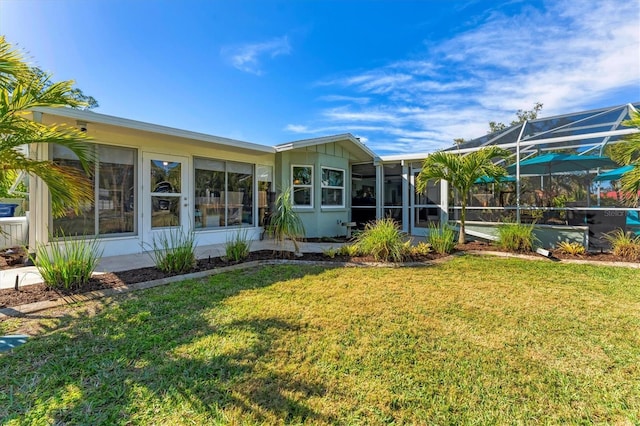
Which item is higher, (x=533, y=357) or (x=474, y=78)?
(x=474, y=78)

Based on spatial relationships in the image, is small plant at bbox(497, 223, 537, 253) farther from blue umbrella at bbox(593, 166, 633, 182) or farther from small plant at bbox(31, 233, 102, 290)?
small plant at bbox(31, 233, 102, 290)

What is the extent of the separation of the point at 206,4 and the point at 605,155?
1199cm

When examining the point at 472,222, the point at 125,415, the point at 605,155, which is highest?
the point at 605,155

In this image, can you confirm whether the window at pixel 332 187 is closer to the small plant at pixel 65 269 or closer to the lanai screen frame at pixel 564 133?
the lanai screen frame at pixel 564 133

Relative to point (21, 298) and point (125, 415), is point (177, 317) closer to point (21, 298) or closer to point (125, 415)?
point (125, 415)

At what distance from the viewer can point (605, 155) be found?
867 cm

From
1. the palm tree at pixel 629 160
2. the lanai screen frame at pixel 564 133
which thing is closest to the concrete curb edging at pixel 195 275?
the palm tree at pixel 629 160

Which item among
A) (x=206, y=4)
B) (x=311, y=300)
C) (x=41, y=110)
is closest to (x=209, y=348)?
(x=311, y=300)

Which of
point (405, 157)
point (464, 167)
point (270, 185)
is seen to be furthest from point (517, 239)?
point (270, 185)

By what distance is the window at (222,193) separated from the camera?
28.7 feet

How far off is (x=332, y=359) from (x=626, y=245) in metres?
8.05

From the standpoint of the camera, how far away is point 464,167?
27.6 feet

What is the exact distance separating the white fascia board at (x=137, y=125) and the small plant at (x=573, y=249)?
8.58 m

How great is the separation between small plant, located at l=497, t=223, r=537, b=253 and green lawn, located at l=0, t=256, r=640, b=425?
3234 mm
